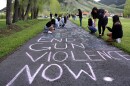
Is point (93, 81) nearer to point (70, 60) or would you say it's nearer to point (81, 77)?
point (81, 77)

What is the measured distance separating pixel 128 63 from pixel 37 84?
15.5 ft

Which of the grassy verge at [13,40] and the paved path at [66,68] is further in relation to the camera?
the grassy verge at [13,40]

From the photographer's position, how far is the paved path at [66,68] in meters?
8.48

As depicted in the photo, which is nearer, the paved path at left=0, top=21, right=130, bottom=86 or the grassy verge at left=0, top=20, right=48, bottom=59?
the paved path at left=0, top=21, right=130, bottom=86

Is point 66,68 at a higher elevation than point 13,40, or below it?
below

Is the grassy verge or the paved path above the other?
the grassy verge

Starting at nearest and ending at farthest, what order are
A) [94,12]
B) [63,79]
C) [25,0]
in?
1. [63,79]
2. [94,12]
3. [25,0]

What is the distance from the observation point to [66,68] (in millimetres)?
10273

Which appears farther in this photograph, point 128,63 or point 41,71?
point 128,63

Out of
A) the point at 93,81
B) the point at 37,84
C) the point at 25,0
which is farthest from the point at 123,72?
the point at 25,0

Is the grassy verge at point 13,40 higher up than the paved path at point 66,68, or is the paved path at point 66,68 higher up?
the grassy verge at point 13,40

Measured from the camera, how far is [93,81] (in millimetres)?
8508

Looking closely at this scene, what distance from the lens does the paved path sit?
8.48 m

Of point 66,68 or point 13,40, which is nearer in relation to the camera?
point 66,68
